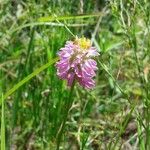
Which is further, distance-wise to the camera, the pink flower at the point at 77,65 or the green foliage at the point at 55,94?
the green foliage at the point at 55,94

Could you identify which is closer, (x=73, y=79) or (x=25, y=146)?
(x=73, y=79)

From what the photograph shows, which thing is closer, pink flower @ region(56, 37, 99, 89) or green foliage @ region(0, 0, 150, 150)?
pink flower @ region(56, 37, 99, 89)

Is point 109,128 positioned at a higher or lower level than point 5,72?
lower

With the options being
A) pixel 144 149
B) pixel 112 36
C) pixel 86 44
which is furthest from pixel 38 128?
pixel 112 36

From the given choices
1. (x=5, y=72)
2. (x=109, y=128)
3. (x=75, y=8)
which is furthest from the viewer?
(x=75, y=8)

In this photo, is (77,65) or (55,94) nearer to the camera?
(77,65)

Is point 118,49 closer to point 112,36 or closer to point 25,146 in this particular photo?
point 112,36

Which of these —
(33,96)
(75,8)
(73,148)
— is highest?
(75,8)

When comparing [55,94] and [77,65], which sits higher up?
[77,65]
